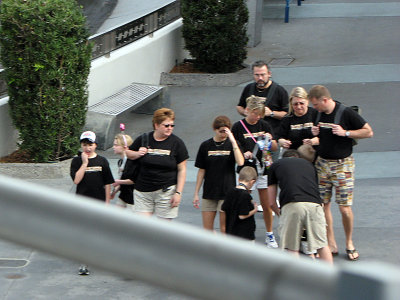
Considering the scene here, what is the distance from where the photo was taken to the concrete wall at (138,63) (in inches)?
527

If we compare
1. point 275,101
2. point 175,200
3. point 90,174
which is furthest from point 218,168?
point 275,101

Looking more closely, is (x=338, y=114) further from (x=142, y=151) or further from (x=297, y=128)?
(x=142, y=151)

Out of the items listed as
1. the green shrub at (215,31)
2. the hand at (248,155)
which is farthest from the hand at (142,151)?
the green shrub at (215,31)

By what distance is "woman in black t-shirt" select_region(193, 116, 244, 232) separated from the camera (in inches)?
295

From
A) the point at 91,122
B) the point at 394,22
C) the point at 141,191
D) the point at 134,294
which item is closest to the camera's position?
the point at 134,294

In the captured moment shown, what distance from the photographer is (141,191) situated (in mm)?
7422

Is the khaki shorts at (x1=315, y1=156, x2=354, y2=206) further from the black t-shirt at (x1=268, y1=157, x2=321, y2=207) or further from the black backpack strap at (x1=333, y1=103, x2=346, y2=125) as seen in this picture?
the black t-shirt at (x1=268, y1=157, x2=321, y2=207)

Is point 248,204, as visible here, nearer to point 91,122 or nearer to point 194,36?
point 91,122

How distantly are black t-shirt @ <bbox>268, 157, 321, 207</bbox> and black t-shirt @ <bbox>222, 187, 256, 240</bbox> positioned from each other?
0.33m

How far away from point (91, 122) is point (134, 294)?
19.0 ft

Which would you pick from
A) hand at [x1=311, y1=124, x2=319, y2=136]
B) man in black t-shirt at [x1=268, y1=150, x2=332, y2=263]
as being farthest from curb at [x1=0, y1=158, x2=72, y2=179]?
man in black t-shirt at [x1=268, y1=150, x2=332, y2=263]

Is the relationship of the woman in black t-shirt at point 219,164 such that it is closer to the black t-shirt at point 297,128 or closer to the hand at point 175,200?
the hand at point 175,200

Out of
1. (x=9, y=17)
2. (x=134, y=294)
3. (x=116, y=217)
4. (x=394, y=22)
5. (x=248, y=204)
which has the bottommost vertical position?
(x=134, y=294)

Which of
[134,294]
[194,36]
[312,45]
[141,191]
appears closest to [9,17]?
[141,191]
